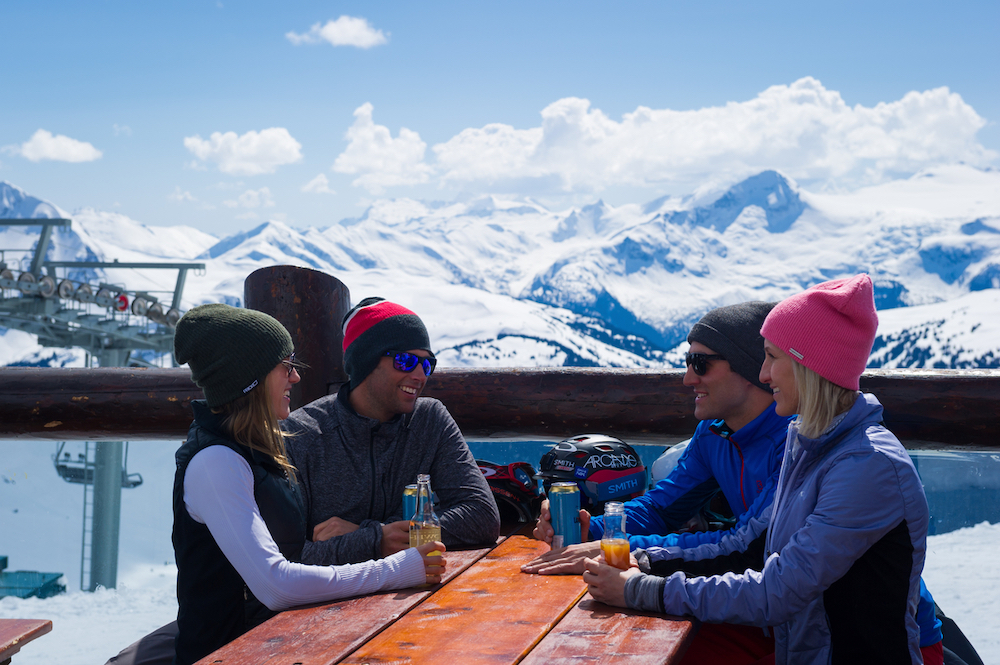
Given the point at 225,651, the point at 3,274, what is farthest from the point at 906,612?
the point at 3,274

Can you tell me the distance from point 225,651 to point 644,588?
1.17 m

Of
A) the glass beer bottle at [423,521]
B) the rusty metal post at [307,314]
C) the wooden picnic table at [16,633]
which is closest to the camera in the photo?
the wooden picnic table at [16,633]

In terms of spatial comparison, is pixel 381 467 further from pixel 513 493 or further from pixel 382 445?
pixel 513 493

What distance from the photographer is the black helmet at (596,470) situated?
3432mm

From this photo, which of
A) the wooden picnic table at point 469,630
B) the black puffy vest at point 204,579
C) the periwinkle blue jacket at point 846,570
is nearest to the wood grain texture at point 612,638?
the wooden picnic table at point 469,630

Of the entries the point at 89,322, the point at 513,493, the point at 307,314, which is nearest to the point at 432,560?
the point at 513,493

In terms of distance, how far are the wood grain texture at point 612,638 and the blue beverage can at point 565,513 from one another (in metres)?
0.51

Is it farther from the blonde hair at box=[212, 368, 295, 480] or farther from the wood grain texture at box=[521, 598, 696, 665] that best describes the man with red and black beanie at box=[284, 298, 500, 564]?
the wood grain texture at box=[521, 598, 696, 665]

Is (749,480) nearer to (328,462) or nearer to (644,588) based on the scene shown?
(644,588)

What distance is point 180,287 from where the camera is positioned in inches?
1323

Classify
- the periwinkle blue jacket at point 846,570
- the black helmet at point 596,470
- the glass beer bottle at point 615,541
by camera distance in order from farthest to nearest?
the black helmet at point 596,470, the glass beer bottle at point 615,541, the periwinkle blue jacket at point 846,570

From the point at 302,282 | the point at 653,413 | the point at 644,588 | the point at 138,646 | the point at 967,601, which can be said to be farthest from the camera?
the point at 967,601

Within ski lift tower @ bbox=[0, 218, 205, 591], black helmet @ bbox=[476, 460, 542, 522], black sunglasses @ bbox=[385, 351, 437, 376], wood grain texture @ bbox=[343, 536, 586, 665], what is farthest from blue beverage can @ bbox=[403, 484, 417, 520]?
ski lift tower @ bbox=[0, 218, 205, 591]

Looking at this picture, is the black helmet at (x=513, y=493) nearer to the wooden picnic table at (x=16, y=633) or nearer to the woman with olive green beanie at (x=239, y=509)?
the woman with olive green beanie at (x=239, y=509)
